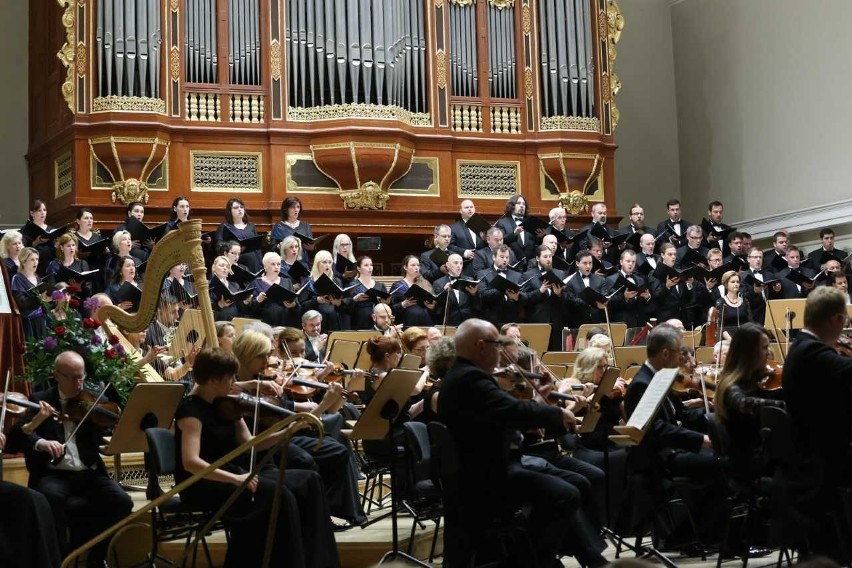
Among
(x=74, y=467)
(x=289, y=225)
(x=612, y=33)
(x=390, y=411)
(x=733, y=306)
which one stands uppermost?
(x=612, y=33)

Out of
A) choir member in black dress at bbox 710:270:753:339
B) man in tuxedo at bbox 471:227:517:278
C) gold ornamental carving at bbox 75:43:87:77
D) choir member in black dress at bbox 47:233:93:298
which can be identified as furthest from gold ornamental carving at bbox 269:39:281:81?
choir member in black dress at bbox 710:270:753:339

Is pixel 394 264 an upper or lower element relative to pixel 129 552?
upper

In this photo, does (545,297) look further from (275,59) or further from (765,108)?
(765,108)

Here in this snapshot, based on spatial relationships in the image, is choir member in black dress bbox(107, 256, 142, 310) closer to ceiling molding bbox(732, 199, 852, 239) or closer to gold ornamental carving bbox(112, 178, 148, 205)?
gold ornamental carving bbox(112, 178, 148, 205)

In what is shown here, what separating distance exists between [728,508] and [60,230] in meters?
5.86

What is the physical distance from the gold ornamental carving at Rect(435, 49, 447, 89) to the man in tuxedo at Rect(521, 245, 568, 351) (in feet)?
9.20

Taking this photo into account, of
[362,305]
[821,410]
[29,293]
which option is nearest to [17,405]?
[821,410]

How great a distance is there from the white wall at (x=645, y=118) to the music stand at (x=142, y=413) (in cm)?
1064

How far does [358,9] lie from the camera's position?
12.2m

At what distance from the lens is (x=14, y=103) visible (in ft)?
42.5

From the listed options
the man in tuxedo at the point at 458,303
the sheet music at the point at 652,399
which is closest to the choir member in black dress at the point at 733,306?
the man in tuxedo at the point at 458,303

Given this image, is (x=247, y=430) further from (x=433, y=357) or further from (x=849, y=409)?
(x=849, y=409)

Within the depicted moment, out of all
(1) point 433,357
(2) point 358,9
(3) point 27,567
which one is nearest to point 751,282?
(2) point 358,9

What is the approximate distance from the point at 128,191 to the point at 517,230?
3.58m
